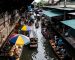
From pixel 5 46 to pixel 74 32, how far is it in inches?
294

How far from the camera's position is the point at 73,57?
18047 mm

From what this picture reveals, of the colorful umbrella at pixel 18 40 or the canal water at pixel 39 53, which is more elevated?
the colorful umbrella at pixel 18 40

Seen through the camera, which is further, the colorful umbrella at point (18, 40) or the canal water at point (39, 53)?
the canal water at point (39, 53)

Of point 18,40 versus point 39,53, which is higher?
point 18,40

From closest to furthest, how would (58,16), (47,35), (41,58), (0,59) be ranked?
(0,59) < (41,58) < (58,16) < (47,35)

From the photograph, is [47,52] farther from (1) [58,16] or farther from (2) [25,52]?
(1) [58,16]

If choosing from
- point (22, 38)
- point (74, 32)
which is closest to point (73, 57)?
point (74, 32)

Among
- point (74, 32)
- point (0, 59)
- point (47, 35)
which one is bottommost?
point (47, 35)

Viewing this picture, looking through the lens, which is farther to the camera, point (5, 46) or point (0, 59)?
point (5, 46)

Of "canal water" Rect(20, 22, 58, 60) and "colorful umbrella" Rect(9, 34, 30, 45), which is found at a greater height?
"colorful umbrella" Rect(9, 34, 30, 45)

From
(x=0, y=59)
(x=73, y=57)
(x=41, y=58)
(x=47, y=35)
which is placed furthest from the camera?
(x=47, y=35)

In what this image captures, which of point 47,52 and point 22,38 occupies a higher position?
point 22,38

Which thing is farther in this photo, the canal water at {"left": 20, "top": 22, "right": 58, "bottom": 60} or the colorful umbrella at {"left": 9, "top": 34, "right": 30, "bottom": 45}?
the canal water at {"left": 20, "top": 22, "right": 58, "bottom": 60}

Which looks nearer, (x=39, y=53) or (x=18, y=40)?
(x=18, y=40)
